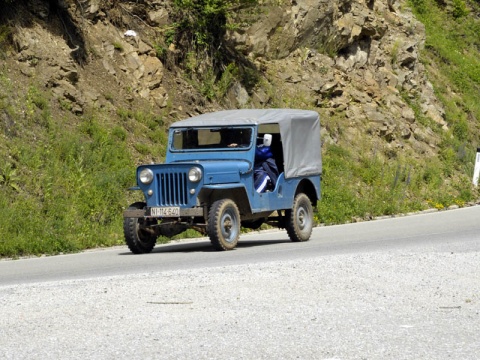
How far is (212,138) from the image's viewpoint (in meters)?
17.8

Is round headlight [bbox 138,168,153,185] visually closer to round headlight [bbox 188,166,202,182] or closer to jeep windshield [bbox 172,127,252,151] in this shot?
round headlight [bbox 188,166,202,182]

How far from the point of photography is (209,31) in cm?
2802

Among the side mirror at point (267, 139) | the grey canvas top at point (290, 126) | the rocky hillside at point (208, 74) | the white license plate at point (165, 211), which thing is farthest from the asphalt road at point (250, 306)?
the rocky hillside at point (208, 74)

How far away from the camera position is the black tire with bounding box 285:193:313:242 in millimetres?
18141

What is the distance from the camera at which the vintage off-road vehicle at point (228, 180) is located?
1616 cm

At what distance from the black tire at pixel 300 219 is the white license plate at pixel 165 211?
2.83 m

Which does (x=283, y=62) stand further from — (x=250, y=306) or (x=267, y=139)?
(x=250, y=306)

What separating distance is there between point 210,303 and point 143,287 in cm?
120

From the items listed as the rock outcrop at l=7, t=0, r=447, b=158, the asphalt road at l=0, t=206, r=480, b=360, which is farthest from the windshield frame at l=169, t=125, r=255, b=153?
the rock outcrop at l=7, t=0, r=447, b=158

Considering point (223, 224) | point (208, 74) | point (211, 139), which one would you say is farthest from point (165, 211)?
point (208, 74)

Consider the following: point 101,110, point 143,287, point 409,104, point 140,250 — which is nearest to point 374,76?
point 409,104

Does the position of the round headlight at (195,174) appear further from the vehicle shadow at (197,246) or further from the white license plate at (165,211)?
the vehicle shadow at (197,246)

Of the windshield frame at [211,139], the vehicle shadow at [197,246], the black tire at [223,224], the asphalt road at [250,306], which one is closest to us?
the asphalt road at [250,306]

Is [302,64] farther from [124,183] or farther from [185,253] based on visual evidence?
[185,253]
